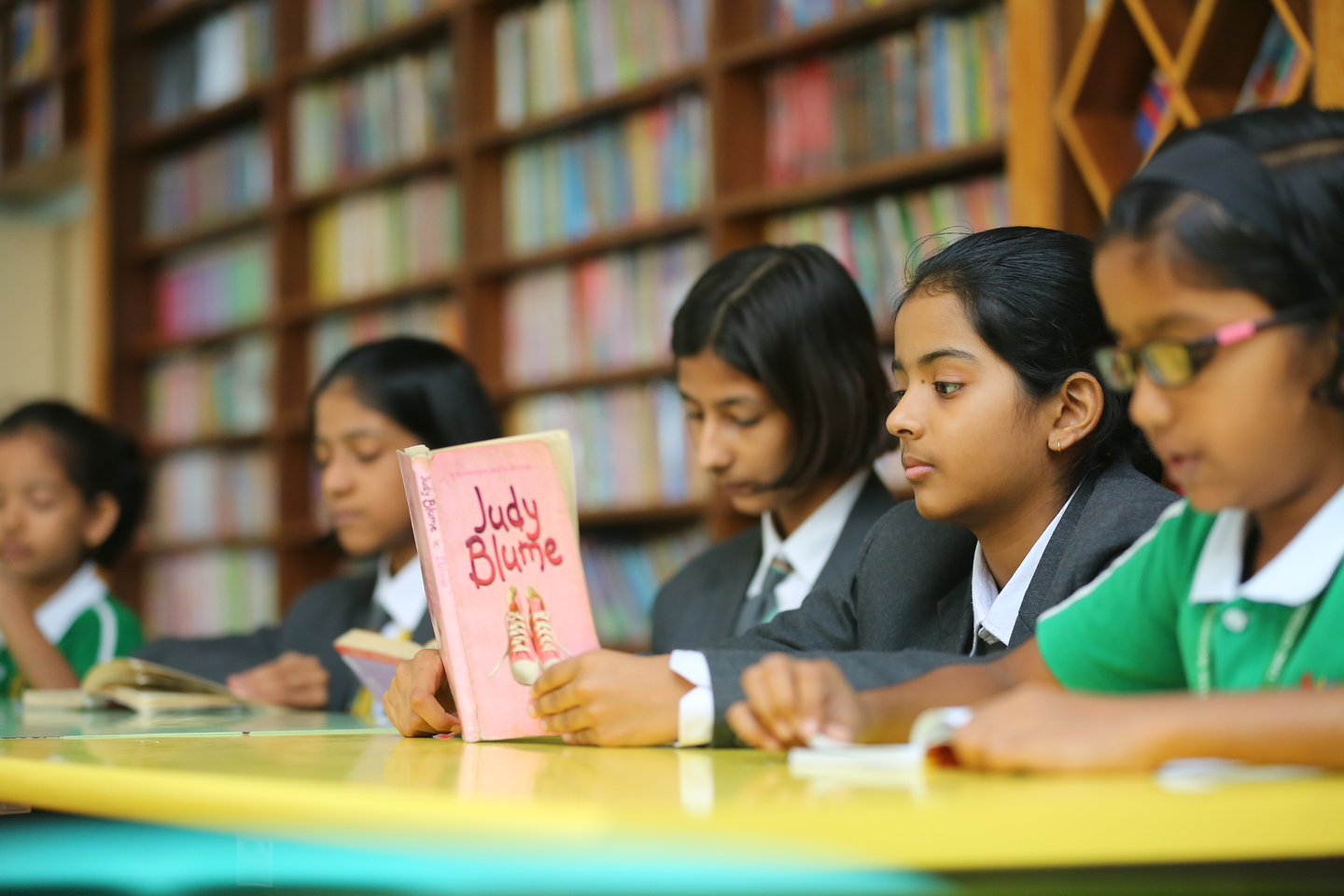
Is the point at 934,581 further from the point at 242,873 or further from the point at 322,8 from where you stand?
the point at 322,8

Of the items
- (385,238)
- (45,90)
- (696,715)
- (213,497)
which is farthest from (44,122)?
(696,715)

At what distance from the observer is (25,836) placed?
50.9 inches

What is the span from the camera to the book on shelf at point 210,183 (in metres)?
4.23

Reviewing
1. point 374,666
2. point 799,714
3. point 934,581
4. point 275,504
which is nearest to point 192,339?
point 275,504

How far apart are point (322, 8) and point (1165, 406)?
11.7 feet

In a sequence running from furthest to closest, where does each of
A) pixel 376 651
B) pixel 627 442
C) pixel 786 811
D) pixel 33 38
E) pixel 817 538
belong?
pixel 33 38
pixel 627 442
pixel 817 538
pixel 376 651
pixel 786 811

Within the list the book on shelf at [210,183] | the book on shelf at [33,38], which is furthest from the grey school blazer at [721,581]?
the book on shelf at [33,38]

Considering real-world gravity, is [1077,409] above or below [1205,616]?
above

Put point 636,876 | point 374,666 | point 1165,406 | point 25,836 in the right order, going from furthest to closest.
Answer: point 374,666
point 25,836
point 1165,406
point 636,876

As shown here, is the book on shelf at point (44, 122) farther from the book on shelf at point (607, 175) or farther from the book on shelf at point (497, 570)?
the book on shelf at point (497, 570)

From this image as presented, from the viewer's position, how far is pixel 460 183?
11.6 feet

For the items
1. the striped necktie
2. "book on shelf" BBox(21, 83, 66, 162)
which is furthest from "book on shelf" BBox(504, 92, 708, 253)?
"book on shelf" BBox(21, 83, 66, 162)

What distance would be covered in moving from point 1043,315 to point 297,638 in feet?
5.00

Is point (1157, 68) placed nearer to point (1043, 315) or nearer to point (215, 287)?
point (1043, 315)
